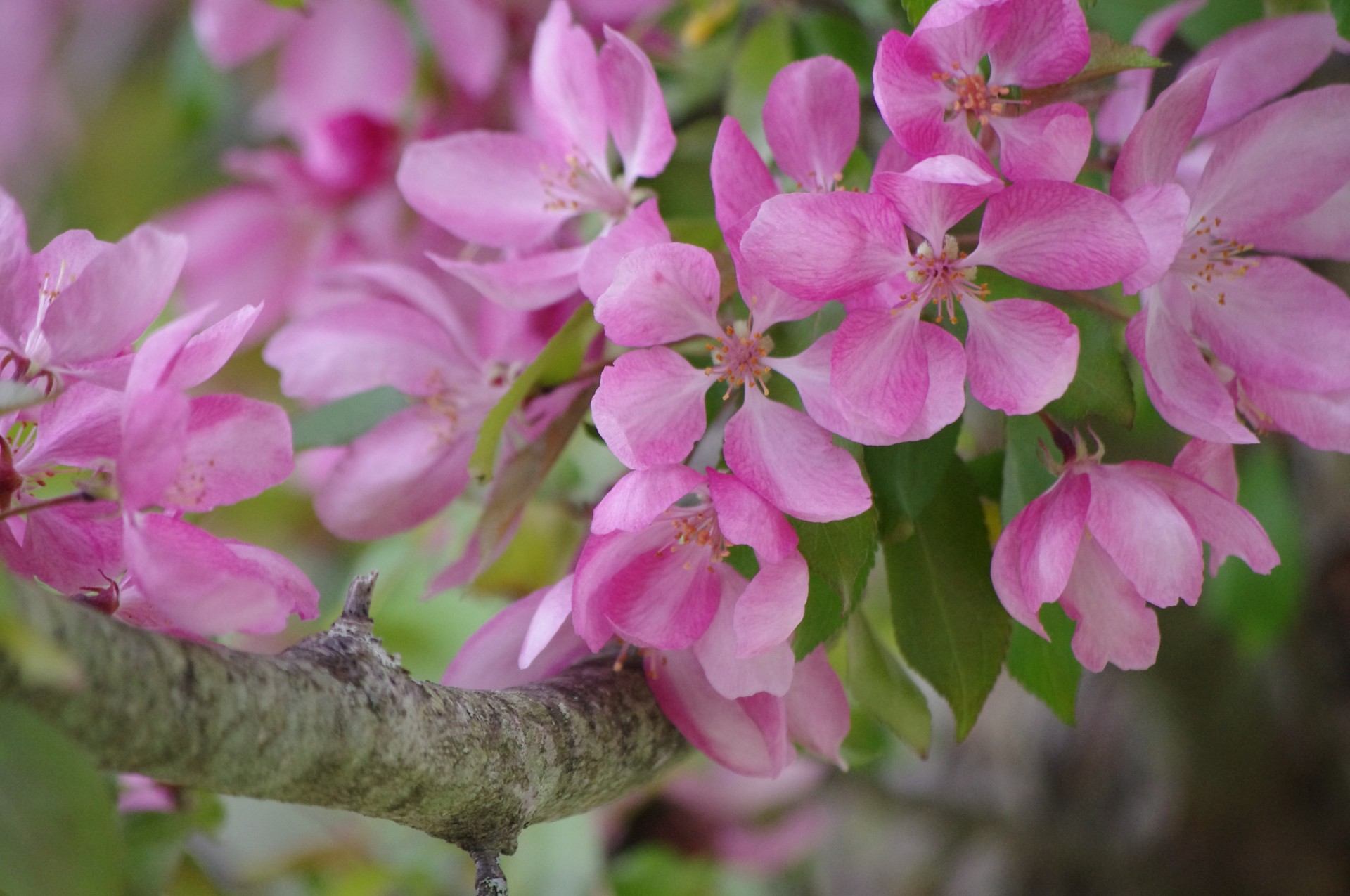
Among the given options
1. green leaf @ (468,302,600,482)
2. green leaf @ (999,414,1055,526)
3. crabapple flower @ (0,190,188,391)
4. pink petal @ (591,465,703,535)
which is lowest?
green leaf @ (999,414,1055,526)

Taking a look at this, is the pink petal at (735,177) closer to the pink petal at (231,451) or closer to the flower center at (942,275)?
the flower center at (942,275)

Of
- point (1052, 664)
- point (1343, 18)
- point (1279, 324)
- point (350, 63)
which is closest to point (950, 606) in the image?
point (1052, 664)

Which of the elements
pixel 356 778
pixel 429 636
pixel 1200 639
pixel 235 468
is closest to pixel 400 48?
pixel 429 636

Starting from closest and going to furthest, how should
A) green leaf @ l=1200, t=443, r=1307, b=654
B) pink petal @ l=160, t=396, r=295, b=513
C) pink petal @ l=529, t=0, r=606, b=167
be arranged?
1. pink petal @ l=160, t=396, r=295, b=513
2. pink petal @ l=529, t=0, r=606, b=167
3. green leaf @ l=1200, t=443, r=1307, b=654

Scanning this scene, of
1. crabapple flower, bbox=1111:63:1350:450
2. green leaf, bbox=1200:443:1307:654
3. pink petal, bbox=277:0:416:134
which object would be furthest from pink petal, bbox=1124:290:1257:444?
pink petal, bbox=277:0:416:134

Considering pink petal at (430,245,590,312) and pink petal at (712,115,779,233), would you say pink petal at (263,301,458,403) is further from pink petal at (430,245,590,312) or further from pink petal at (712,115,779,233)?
pink petal at (712,115,779,233)

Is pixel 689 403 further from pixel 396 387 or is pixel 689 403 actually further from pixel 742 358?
pixel 396 387

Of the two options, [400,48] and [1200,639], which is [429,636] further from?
[1200,639]

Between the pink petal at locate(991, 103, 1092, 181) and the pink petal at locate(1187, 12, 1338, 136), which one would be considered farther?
the pink petal at locate(1187, 12, 1338, 136)
